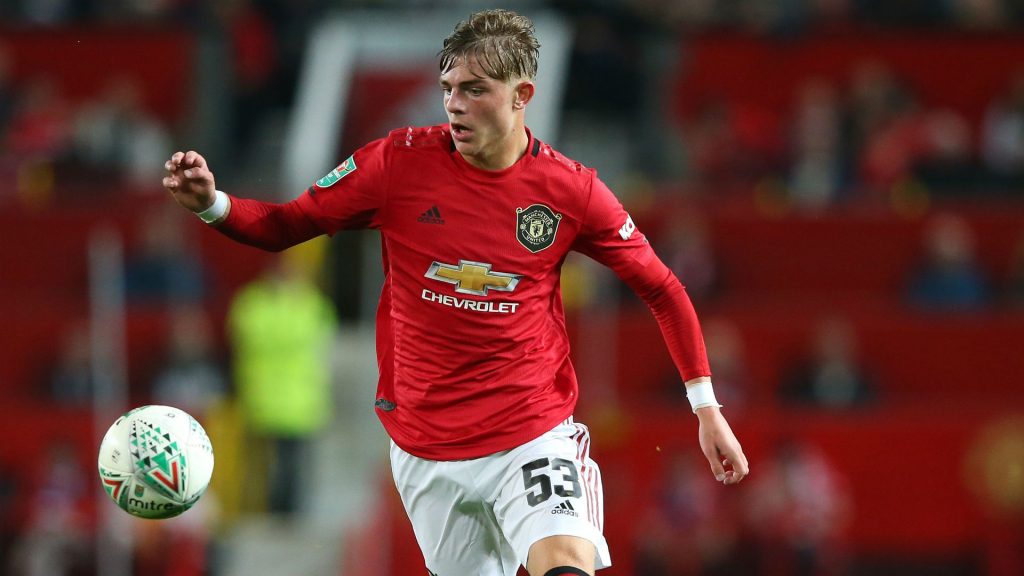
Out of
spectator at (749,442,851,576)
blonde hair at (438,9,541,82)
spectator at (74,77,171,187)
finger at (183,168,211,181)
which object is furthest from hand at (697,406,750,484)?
spectator at (74,77,171,187)

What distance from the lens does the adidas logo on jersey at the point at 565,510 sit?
5207mm

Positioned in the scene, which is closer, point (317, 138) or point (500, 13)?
point (500, 13)

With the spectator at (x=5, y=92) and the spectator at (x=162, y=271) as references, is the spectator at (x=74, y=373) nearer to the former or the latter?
the spectator at (x=162, y=271)

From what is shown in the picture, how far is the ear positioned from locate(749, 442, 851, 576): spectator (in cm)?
671

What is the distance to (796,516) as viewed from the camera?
1124cm

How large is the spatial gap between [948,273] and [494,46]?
8896 mm

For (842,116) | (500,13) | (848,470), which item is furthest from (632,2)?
(500,13)

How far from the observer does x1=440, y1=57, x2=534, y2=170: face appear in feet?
16.8

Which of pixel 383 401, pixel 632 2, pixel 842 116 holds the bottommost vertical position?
pixel 383 401

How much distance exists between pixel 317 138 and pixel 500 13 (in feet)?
34.2

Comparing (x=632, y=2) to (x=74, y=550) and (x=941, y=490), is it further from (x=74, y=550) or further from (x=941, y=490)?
(x=74, y=550)

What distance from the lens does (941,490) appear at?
465 inches

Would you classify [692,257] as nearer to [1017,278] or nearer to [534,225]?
[1017,278]

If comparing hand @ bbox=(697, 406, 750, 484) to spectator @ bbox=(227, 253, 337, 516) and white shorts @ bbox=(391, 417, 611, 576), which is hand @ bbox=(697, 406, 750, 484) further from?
spectator @ bbox=(227, 253, 337, 516)
